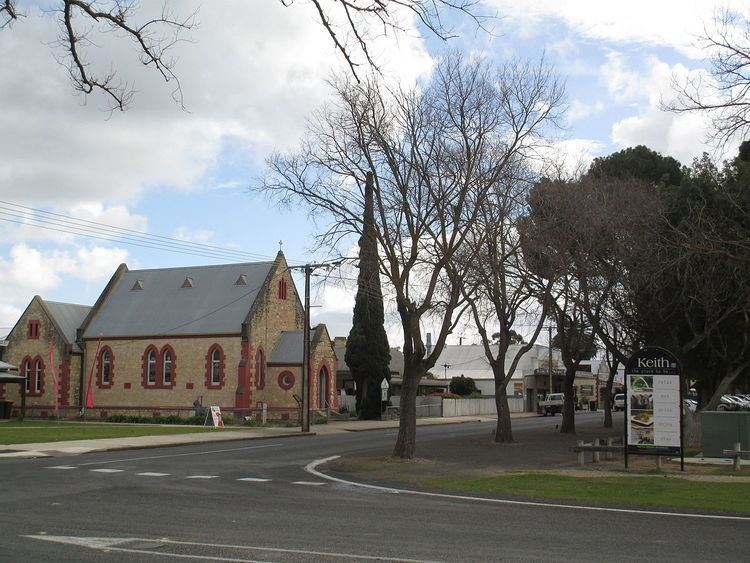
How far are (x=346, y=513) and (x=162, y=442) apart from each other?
19.4m

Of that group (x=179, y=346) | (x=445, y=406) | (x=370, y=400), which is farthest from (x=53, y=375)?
(x=445, y=406)

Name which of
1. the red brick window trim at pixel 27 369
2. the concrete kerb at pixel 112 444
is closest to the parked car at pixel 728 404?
the concrete kerb at pixel 112 444

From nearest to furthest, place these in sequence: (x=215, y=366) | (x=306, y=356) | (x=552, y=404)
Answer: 1. (x=306, y=356)
2. (x=215, y=366)
3. (x=552, y=404)

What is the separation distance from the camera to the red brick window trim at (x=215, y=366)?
168ft

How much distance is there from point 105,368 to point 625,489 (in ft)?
150

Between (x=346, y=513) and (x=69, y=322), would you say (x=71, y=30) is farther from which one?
(x=69, y=322)

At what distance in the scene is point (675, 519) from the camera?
12281 mm

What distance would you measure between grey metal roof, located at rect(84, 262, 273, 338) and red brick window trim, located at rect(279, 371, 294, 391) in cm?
404

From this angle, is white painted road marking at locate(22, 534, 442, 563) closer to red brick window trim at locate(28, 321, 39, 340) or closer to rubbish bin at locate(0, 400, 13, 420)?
rubbish bin at locate(0, 400, 13, 420)

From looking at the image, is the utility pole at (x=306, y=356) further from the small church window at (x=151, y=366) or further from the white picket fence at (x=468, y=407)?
the white picket fence at (x=468, y=407)

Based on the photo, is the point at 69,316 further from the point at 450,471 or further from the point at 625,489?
the point at 625,489

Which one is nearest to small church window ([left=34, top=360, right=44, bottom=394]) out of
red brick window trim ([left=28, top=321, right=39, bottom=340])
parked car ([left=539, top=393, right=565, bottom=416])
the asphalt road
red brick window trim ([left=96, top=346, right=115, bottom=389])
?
red brick window trim ([left=28, top=321, right=39, bottom=340])

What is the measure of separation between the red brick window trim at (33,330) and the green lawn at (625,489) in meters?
46.0

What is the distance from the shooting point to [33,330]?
57.4 metres
